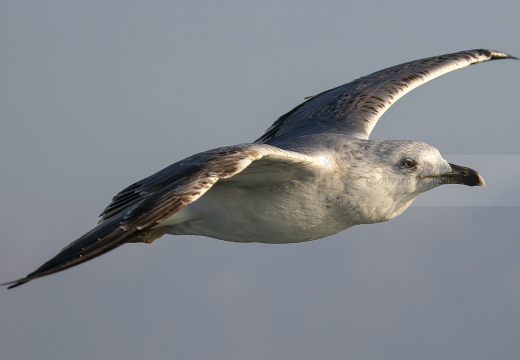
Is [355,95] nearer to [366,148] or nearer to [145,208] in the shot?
[366,148]

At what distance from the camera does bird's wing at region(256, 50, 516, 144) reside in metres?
16.9

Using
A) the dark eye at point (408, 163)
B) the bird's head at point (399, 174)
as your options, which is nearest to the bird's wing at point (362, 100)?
the bird's head at point (399, 174)

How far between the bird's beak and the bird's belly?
1.40 m

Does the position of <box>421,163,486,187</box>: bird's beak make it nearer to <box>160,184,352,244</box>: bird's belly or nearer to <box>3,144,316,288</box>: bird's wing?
<box>160,184,352,244</box>: bird's belly

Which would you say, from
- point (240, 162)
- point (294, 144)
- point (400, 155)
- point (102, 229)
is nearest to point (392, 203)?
point (400, 155)

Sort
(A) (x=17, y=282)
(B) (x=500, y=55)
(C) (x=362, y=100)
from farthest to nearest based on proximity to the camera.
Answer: (B) (x=500, y=55) → (C) (x=362, y=100) → (A) (x=17, y=282)

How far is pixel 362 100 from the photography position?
57.2 feet

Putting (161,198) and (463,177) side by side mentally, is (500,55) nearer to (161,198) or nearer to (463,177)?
(463,177)

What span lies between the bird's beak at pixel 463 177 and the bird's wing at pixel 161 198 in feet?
7.12

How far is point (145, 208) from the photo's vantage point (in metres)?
12.2

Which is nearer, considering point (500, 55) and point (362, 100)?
point (362, 100)

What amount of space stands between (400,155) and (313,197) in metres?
1.25

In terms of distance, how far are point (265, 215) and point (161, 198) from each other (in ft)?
7.59

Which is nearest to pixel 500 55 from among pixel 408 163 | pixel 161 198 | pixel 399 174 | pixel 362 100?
pixel 362 100
